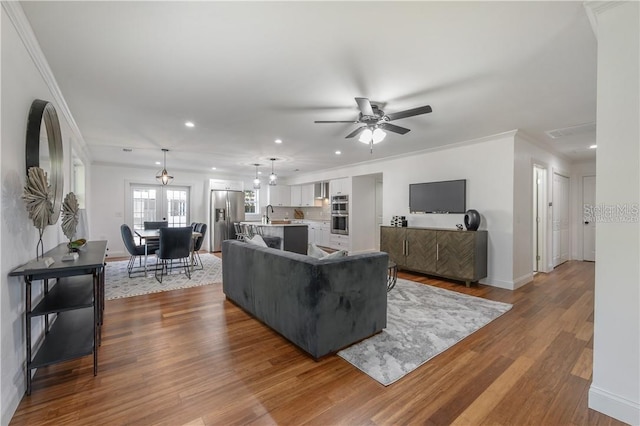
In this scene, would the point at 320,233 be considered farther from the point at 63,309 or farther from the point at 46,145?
the point at 63,309

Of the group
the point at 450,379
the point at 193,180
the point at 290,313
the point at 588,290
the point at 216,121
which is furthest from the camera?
the point at 193,180

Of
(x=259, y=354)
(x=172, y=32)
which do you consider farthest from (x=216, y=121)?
(x=259, y=354)

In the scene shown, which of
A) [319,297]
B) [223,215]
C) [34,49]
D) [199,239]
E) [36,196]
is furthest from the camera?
[223,215]

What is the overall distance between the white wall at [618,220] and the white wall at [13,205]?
3549 millimetres

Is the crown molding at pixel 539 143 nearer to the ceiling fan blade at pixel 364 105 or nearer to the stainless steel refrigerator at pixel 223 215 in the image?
the ceiling fan blade at pixel 364 105

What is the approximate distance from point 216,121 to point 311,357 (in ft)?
10.4

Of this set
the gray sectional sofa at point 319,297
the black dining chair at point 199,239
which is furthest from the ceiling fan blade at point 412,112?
the black dining chair at point 199,239

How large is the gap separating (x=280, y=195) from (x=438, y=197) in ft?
19.3

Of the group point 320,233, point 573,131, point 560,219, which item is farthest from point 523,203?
point 320,233

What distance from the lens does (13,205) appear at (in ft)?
5.73

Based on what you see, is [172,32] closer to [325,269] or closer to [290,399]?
[325,269]

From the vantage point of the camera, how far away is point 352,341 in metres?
2.44

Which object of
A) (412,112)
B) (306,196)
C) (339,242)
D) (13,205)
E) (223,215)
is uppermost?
(412,112)

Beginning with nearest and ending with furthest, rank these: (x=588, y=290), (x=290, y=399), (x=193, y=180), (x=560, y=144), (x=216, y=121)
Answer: (x=290, y=399) → (x=216, y=121) → (x=588, y=290) → (x=560, y=144) → (x=193, y=180)
